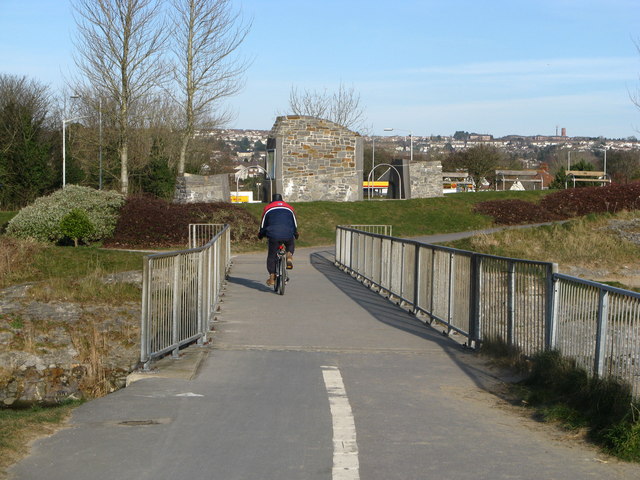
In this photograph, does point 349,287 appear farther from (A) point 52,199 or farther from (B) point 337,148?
(B) point 337,148

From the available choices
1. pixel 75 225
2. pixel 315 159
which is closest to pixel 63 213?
pixel 75 225

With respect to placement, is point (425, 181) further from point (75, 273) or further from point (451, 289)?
point (451, 289)

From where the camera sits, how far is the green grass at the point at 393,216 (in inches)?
1542

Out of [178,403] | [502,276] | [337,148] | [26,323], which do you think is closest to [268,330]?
[502,276]

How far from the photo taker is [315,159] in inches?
1780

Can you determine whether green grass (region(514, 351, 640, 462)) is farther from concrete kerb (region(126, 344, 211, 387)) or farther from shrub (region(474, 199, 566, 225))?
shrub (region(474, 199, 566, 225))

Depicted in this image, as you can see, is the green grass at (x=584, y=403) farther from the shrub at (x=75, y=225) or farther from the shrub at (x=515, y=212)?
the shrub at (x=515, y=212)

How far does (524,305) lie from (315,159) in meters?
36.6

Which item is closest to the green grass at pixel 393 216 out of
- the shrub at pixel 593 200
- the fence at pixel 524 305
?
the shrub at pixel 593 200

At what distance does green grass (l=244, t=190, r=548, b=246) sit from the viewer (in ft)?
128

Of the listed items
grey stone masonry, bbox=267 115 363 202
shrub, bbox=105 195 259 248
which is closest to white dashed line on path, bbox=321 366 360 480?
shrub, bbox=105 195 259 248

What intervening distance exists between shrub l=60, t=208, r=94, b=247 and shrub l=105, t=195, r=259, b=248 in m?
1.32

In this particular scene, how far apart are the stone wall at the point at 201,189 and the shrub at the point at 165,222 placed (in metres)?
3.85

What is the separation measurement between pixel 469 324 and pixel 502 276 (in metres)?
1.31
